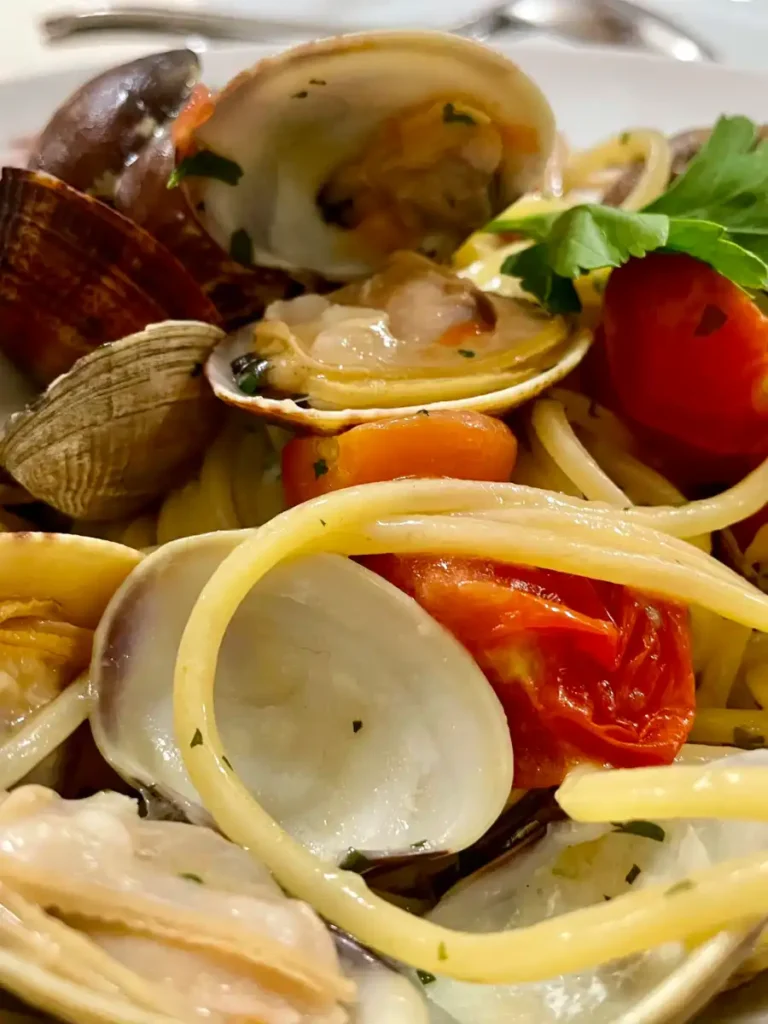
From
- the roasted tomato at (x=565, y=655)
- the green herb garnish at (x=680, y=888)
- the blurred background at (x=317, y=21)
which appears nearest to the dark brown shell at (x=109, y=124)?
the roasted tomato at (x=565, y=655)

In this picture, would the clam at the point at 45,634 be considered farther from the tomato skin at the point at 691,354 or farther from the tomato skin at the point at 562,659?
the tomato skin at the point at 691,354

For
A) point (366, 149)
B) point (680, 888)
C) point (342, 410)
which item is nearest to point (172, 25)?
point (366, 149)

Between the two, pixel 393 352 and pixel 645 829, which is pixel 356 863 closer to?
pixel 645 829

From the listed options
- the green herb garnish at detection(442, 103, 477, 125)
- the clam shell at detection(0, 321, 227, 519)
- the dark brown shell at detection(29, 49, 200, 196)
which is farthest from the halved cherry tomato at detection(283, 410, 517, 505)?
the dark brown shell at detection(29, 49, 200, 196)

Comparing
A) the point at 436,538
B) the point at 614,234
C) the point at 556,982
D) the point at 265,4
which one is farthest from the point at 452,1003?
the point at 265,4

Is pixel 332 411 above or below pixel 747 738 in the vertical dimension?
above
